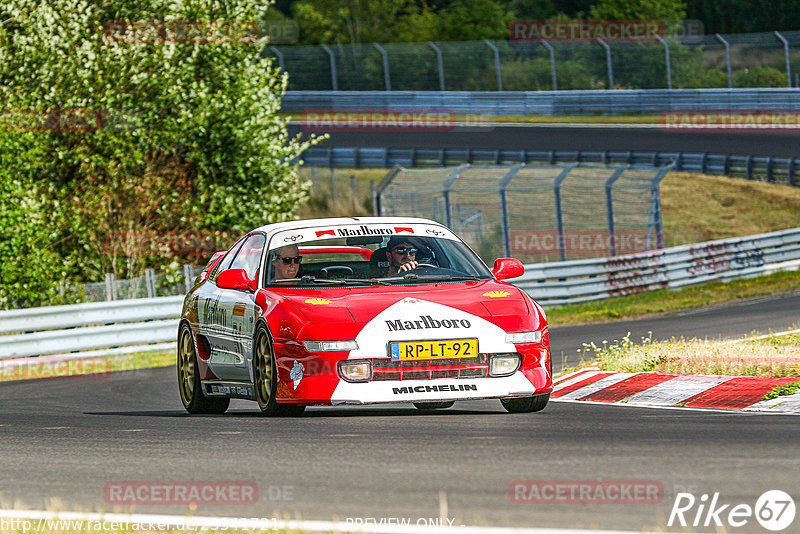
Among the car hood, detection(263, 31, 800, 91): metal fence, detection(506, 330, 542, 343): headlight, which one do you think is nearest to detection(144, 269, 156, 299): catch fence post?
the car hood

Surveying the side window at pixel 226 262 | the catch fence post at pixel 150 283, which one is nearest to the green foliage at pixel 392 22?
the catch fence post at pixel 150 283

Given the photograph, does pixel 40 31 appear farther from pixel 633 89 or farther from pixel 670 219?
pixel 633 89

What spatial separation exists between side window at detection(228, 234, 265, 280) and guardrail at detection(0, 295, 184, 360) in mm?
8394

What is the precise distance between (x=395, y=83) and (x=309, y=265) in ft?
134

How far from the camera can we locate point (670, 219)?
4097cm

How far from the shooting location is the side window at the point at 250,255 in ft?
33.4

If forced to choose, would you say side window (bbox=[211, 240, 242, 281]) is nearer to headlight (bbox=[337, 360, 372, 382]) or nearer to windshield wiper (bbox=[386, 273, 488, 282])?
windshield wiper (bbox=[386, 273, 488, 282])

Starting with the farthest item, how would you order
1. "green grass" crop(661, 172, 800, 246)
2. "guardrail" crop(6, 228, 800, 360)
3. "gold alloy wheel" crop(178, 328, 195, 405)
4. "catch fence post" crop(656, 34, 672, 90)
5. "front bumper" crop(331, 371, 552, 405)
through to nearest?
"catch fence post" crop(656, 34, 672, 90) < "green grass" crop(661, 172, 800, 246) < "guardrail" crop(6, 228, 800, 360) < "gold alloy wheel" crop(178, 328, 195, 405) < "front bumper" crop(331, 371, 552, 405)

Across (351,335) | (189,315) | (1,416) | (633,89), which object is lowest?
(633,89)

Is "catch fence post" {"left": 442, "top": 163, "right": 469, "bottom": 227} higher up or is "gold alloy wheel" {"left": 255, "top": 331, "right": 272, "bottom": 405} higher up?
"gold alloy wheel" {"left": 255, "top": 331, "right": 272, "bottom": 405}

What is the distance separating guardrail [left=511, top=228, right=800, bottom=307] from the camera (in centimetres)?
2483

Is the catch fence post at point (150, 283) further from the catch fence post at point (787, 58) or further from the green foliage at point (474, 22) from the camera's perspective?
the green foliage at point (474, 22)

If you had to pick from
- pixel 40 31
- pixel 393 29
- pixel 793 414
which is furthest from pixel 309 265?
pixel 393 29

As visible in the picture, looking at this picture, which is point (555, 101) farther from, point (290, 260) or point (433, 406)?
point (290, 260)
